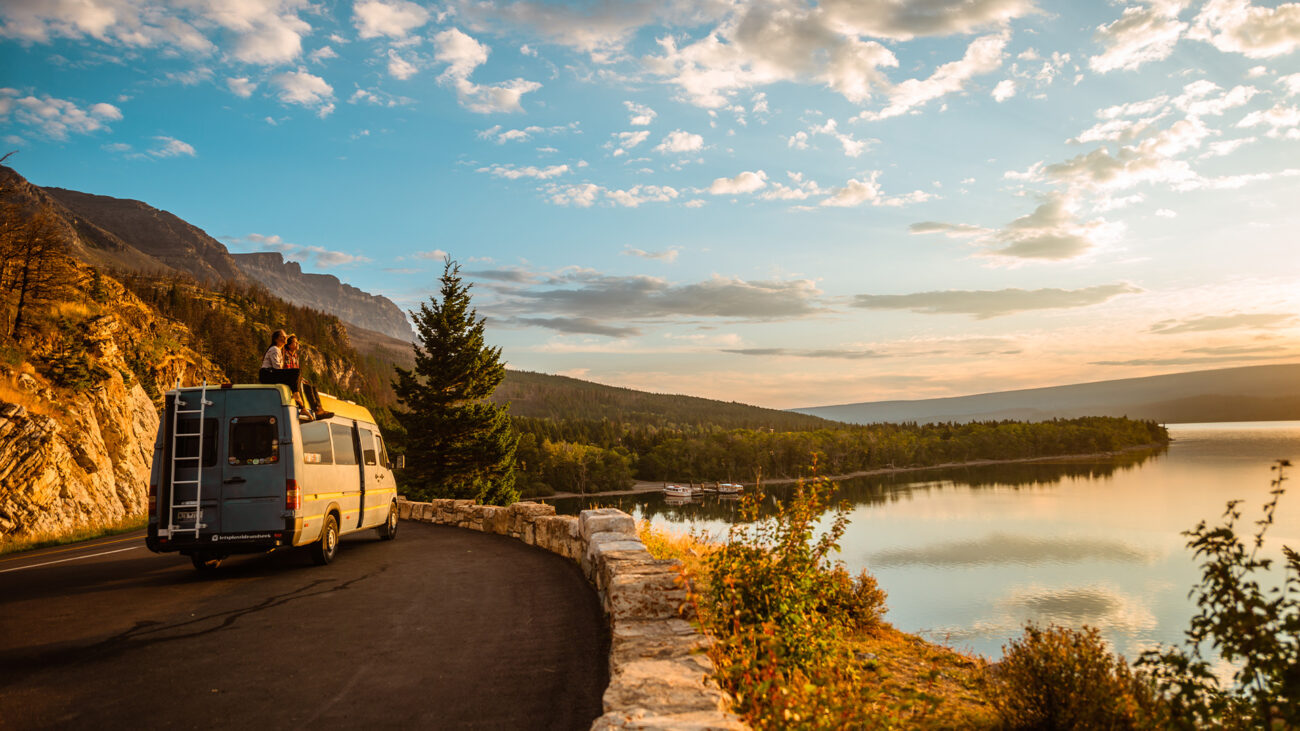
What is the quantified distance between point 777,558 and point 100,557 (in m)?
14.7

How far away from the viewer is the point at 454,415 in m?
39.7

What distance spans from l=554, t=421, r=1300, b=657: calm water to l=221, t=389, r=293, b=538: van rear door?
8422 millimetres

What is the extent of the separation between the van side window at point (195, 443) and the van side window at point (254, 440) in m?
0.28

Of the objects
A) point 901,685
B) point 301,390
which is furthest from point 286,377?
point 901,685

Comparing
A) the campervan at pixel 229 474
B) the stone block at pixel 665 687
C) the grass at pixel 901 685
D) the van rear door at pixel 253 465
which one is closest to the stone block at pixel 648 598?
the grass at pixel 901 685

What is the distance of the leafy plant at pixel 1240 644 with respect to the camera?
4.27m

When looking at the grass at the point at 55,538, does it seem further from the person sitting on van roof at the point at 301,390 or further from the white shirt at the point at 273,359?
the white shirt at the point at 273,359

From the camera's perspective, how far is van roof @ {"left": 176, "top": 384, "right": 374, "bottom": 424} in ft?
36.4

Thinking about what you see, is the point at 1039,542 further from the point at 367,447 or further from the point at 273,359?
the point at 273,359

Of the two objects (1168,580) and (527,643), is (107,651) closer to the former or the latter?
(527,643)

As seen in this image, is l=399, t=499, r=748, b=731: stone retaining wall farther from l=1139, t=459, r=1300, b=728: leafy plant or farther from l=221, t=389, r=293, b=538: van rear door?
l=221, t=389, r=293, b=538: van rear door

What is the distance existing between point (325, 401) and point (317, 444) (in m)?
1.43

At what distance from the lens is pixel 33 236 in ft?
116

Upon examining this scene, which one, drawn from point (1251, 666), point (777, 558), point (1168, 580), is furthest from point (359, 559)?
point (1168, 580)
